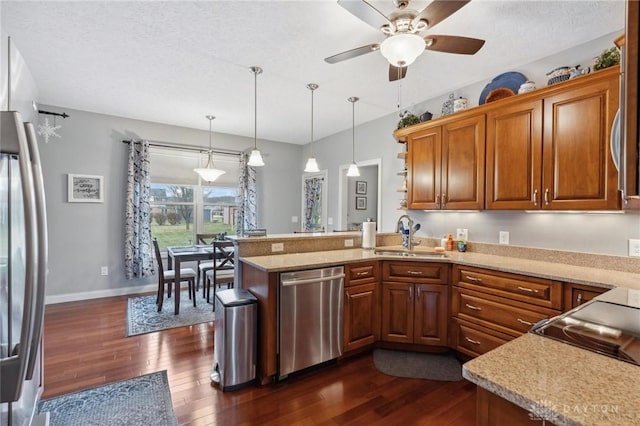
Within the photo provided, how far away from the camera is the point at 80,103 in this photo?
4047mm

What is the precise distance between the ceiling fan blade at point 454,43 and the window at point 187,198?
438cm

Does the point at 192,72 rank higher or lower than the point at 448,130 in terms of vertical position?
higher

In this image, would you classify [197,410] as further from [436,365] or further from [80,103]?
[80,103]

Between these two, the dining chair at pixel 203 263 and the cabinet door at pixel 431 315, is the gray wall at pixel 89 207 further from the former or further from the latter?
the cabinet door at pixel 431 315

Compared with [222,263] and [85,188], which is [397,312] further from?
[85,188]

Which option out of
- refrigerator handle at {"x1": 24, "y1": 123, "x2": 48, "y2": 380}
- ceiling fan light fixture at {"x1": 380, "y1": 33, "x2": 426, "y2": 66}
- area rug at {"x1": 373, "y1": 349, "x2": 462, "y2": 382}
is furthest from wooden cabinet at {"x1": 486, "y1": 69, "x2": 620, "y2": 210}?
refrigerator handle at {"x1": 24, "y1": 123, "x2": 48, "y2": 380}

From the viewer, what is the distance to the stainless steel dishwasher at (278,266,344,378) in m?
2.25

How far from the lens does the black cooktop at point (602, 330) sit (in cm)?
87

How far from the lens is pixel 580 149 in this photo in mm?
2205

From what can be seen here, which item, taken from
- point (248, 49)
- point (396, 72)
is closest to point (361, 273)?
point (396, 72)

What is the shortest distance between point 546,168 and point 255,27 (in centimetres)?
262

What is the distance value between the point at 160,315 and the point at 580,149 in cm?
462

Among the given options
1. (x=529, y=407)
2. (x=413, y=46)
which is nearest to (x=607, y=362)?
(x=529, y=407)

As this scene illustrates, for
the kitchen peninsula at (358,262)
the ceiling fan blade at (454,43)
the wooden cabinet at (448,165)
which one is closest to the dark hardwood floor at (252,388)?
the kitchen peninsula at (358,262)
